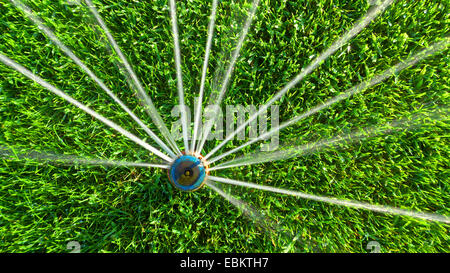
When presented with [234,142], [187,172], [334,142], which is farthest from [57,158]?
[334,142]

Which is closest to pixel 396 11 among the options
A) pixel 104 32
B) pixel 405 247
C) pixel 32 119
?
pixel 405 247

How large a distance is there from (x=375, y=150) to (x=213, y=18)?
109cm

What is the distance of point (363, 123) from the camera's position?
1551 millimetres

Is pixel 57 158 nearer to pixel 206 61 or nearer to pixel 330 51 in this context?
pixel 206 61

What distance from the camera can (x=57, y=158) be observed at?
154 cm

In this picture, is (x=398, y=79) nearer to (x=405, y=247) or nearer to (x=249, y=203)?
(x=405, y=247)

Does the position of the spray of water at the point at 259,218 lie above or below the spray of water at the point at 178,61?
below

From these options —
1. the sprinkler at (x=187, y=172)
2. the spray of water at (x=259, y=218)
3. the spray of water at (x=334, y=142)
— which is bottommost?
the spray of water at (x=259, y=218)

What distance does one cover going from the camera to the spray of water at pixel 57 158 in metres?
1.52

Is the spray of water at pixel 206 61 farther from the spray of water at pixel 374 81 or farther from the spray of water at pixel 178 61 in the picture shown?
the spray of water at pixel 374 81

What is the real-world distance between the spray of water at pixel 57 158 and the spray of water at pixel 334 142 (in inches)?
17.0

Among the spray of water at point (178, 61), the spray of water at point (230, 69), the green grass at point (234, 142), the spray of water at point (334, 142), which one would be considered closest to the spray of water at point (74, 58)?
the green grass at point (234, 142)

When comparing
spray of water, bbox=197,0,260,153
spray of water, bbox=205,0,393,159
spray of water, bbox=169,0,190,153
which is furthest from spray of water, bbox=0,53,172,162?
spray of water, bbox=205,0,393,159
